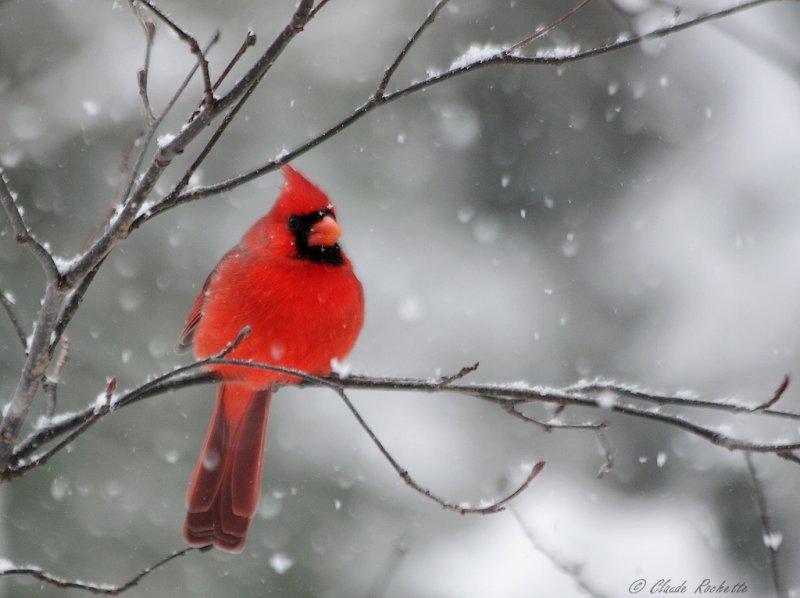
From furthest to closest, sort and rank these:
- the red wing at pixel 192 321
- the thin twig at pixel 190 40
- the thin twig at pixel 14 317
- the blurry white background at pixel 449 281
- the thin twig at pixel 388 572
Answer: the blurry white background at pixel 449 281
the red wing at pixel 192 321
the thin twig at pixel 388 572
the thin twig at pixel 14 317
the thin twig at pixel 190 40

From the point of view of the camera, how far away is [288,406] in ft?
15.1

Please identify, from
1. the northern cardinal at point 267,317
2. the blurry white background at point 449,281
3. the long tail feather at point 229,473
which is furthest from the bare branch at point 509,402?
the blurry white background at point 449,281

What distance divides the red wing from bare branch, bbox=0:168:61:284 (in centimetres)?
147

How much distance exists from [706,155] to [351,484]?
262cm

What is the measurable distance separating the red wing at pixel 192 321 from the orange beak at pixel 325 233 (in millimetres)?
429

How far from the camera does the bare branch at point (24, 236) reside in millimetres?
1674

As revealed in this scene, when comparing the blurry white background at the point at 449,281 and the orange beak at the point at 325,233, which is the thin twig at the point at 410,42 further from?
the blurry white background at the point at 449,281

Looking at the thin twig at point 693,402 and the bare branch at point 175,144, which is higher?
the bare branch at point 175,144

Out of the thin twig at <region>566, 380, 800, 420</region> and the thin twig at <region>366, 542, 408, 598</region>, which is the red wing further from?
the thin twig at <region>566, 380, 800, 420</region>

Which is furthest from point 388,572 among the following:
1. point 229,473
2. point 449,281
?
point 449,281

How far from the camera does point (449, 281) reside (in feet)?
17.1

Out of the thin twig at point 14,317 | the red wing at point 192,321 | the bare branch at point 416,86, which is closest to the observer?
the bare branch at point 416,86

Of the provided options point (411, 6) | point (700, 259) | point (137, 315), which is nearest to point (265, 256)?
point (137, 315)

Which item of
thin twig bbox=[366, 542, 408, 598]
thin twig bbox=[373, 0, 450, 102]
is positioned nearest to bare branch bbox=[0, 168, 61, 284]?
thin twig bbox=[373, 0, 450, 102]
